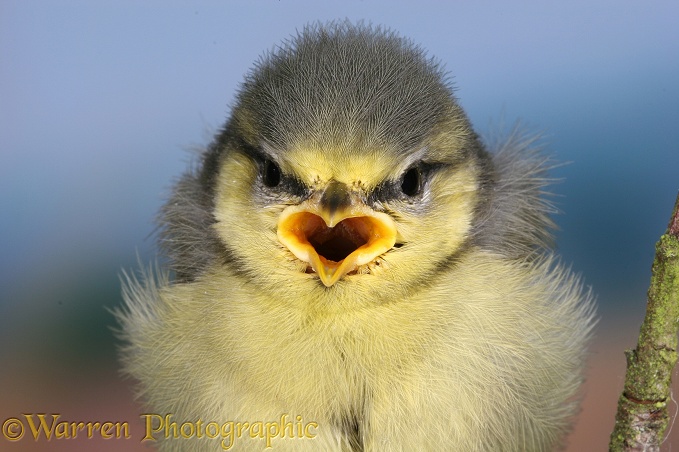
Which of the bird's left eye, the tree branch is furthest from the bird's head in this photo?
the tree branch

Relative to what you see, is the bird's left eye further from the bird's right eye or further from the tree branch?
the tree branch

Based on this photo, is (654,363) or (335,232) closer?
(654,363)

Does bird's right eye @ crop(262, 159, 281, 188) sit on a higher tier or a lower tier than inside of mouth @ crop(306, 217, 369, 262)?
higher

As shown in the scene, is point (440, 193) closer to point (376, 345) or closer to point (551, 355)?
point (376, 345)

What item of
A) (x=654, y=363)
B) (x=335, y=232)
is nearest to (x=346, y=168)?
(x=335, y=232)

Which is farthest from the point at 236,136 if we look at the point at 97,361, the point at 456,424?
the point at 97,361

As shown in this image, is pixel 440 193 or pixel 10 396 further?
pixel 10 396

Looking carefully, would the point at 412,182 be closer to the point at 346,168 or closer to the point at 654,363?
the point at 346,168
